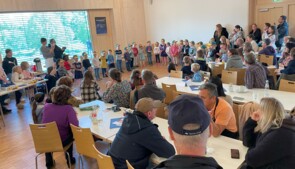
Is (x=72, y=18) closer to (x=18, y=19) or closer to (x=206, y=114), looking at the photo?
(x=18, y=19)

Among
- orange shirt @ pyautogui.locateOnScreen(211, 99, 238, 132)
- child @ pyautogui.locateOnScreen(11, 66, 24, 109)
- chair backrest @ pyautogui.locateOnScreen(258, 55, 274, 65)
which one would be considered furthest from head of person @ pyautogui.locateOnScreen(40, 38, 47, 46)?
orange shirt @ pyautogui.locateOnScreen(211, 99, 238, 132)

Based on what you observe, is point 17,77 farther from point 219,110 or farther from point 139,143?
point 219,110

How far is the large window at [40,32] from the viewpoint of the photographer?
9.83 metres

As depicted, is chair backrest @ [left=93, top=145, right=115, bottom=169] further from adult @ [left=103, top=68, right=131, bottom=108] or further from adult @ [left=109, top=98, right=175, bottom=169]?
adult @ [left=103, top=68, right=131, bottom=108]

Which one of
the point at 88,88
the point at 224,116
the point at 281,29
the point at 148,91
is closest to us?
the point at 224,116

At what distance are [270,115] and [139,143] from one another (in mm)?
1244

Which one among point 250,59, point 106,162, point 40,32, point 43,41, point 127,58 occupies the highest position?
point 40,32

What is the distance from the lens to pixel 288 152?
2.16 meters

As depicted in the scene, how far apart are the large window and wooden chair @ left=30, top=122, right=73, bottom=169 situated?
7433 mm

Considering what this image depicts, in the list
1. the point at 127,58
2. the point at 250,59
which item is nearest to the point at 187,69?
the point at 250,59

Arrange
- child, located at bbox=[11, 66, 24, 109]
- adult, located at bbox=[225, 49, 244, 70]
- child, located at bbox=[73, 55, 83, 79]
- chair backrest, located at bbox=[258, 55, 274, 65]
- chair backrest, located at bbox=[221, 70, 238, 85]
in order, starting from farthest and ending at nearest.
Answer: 1. child, located at bbox=[73, 55, 83, 79]
2. child, located at bbox=[11, 66, 24, 109]
3. chair backrest, located at bbox=[258, 55, 274, 65]
4. adult, located at bbox=[225, 49, 244, 70]
5. chair backrest, located at bbox=[221, 70, 238, 85]

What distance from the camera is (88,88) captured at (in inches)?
197

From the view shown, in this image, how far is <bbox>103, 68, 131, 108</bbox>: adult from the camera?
15.6 ft

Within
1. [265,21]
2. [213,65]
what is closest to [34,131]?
[213,65]
